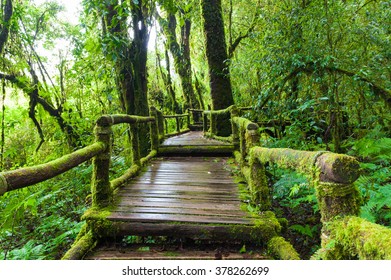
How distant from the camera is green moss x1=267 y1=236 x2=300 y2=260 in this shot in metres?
2.28

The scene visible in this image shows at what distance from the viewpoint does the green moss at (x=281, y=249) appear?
7.50ft

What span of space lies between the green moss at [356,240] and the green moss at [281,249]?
2.59ft

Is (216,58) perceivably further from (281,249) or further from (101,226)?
(281,249)

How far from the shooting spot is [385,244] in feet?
3.41

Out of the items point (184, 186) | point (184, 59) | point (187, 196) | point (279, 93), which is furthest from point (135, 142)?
point (184, 59)

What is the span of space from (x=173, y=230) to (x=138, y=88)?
5291 millimetres

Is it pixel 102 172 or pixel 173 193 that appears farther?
pixel 173 193

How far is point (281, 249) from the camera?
244cm

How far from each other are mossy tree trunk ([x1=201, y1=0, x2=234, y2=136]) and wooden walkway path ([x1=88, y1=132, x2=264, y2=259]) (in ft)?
12.9

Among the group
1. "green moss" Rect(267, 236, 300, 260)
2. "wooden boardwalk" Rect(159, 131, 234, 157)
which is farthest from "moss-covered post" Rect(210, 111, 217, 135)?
"green moss" Rect(267, 236, 300, 260)

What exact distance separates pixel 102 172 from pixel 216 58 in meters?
6.40
